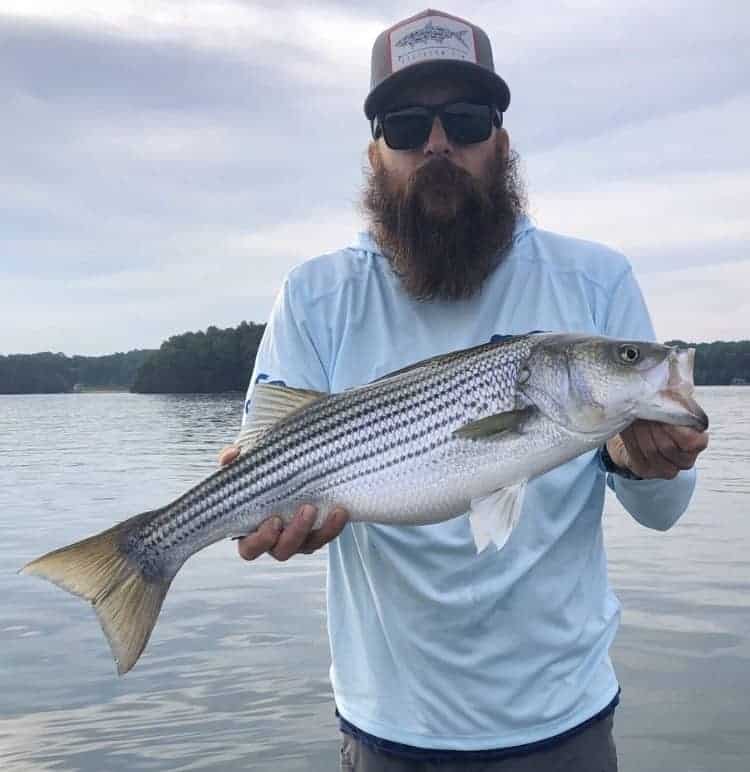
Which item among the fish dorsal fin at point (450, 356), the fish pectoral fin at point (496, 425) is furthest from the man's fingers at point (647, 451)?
the fish dorsal fin at point (450, 356)

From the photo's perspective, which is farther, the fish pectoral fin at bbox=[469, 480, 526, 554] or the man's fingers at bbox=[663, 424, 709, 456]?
the fish pectoral fin at bbox=[469, 480, 526, 554]

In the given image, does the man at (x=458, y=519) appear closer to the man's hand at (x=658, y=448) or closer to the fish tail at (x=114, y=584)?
the man's hand at (x=658, y=448)

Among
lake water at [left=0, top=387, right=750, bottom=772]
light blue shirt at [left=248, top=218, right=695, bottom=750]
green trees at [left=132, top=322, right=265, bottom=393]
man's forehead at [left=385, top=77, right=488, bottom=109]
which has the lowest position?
lake water at [left=0, top=387, right=750, bottom=772]

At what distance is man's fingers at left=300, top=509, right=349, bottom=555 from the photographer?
3674 mm

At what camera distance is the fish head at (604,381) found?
348cm

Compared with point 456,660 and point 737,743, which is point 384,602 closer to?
point 456,660

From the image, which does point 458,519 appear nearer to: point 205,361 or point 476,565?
point 476,565

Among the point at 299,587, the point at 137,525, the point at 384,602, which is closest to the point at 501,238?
the point at 384,602

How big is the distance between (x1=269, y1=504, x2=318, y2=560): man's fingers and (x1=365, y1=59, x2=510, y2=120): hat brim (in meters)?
1.97

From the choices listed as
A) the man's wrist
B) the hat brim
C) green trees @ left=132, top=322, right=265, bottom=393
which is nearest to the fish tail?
the man's wrist

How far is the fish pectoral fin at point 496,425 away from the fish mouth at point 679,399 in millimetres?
451

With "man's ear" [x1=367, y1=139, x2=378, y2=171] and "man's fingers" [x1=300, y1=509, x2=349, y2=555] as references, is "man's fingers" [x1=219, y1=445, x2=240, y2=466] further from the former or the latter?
"man's ear" [x1=367, y1=139, x2=378, y2=171]

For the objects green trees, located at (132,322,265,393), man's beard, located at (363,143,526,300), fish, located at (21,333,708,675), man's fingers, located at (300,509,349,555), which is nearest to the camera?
fish, located at (21,333,708,675)

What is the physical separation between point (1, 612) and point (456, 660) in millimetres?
10086
